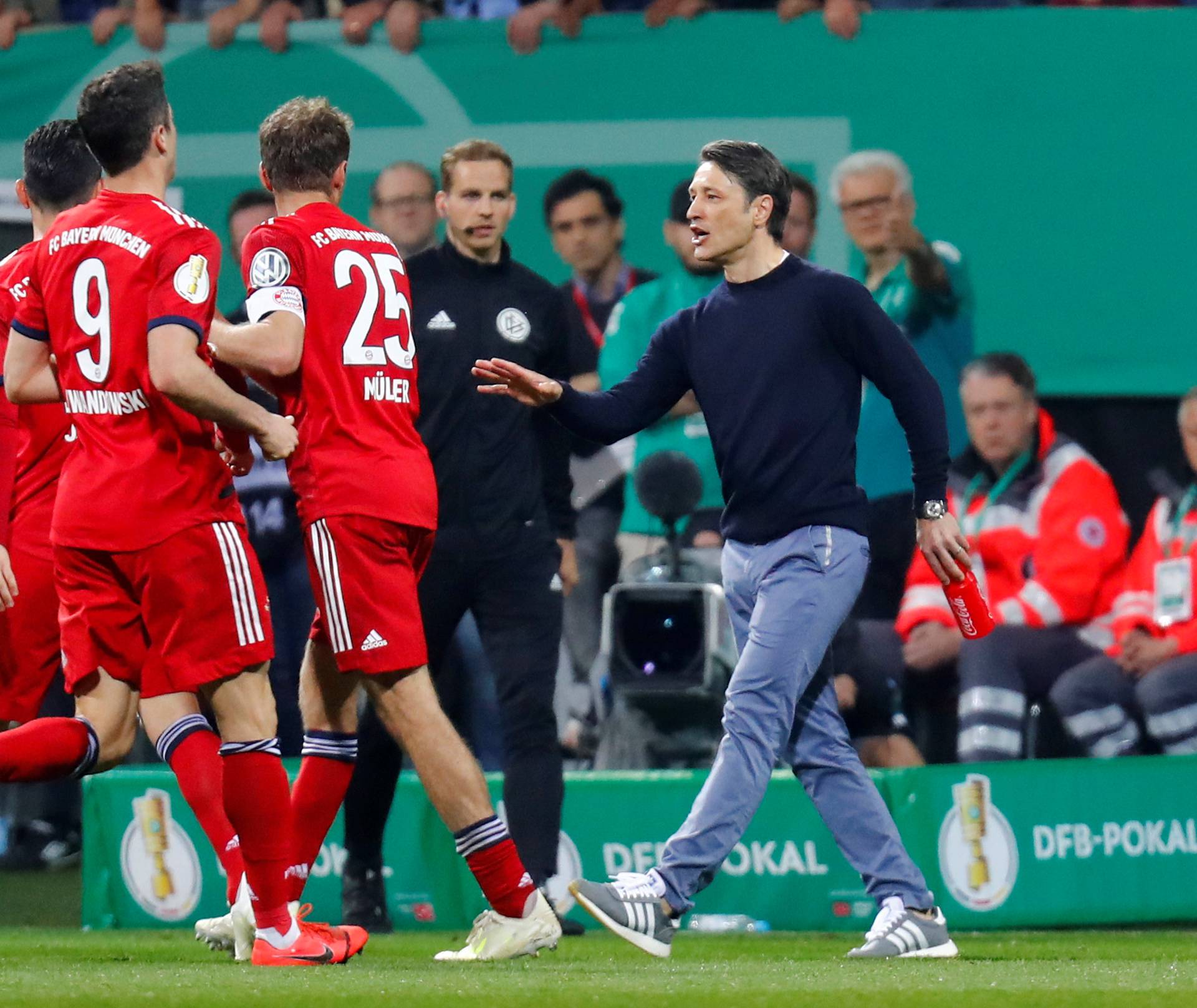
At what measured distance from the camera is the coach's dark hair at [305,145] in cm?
495

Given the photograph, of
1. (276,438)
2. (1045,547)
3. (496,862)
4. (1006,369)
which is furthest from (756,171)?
(1045,547)

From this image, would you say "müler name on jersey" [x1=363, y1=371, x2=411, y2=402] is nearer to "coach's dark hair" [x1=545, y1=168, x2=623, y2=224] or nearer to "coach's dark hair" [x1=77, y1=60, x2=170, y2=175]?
"coach's dark hair" [x1=77, y1=60, x2=170, y2=175]

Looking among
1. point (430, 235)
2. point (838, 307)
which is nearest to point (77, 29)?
point (430, 235)

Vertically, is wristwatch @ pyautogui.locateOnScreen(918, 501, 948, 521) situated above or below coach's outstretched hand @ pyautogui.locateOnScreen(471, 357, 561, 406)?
below

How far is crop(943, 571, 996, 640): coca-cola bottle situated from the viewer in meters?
4.96

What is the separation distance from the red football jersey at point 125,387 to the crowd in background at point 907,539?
2.69 metres

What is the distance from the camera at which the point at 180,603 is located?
4.64 meters

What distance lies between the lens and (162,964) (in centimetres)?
489

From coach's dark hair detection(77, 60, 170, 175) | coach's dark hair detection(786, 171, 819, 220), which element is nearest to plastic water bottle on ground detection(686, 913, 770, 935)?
coach's dark hair detection(786, 171, 819, 220)

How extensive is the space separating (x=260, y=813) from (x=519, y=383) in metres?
1.20

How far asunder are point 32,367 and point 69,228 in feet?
1.22

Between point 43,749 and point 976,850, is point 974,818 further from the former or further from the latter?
point 43,749

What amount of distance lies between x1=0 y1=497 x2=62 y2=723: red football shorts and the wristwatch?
225 cm

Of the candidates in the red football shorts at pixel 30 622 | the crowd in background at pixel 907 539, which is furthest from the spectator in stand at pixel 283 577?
the red football shorts at pixel 30 622
